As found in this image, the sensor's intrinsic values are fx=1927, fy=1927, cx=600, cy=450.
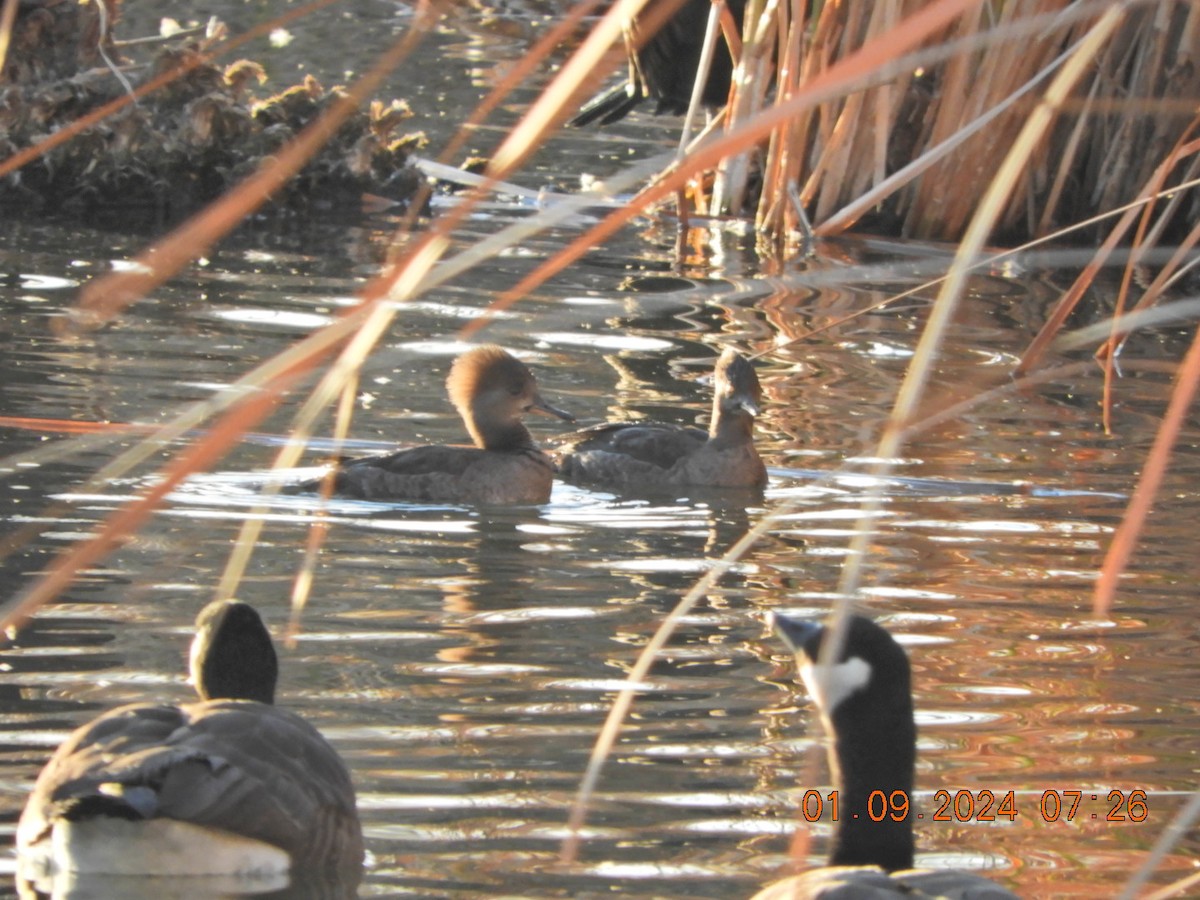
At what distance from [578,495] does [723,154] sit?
6.99m

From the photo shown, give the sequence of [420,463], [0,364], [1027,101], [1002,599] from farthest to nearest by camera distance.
A: [1027,101] → [0,364] → [420,463] → [1002,599]

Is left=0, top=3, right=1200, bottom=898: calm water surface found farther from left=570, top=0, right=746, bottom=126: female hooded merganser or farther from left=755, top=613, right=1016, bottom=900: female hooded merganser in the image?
left=570, top=0, right=746, bottom=126: female hooded merganser

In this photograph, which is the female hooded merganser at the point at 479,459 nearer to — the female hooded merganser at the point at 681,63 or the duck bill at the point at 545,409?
the duck bill at the point at 545,409

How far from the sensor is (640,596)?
6586 mm

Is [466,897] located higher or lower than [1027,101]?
lower

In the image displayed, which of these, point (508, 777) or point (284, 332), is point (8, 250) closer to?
point (284, 332)

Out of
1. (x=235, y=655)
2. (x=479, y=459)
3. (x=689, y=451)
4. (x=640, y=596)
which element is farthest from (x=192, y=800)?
(x=689, y=451)

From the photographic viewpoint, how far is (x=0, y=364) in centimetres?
948

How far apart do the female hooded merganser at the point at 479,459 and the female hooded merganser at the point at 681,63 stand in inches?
172

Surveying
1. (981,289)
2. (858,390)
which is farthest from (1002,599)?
(981,289)

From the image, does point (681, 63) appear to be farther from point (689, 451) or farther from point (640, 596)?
point (640, 596)

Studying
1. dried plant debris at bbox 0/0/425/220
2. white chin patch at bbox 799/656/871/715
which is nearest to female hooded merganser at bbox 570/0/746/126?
dried plant debris at bbox 0/0/425/220

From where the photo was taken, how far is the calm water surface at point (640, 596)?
4.34 metres

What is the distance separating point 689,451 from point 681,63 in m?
5.27
